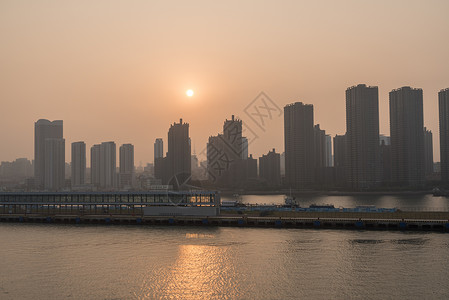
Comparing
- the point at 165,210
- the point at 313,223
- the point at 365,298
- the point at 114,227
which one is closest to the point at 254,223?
the point at 313,223

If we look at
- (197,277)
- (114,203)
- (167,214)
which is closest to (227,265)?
(197,277)

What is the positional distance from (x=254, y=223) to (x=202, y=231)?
10.00 metres

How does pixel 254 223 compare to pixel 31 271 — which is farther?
pixel 254 223

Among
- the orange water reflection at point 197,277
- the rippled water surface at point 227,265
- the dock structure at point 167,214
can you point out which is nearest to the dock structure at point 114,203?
the dock structure at point 167,214

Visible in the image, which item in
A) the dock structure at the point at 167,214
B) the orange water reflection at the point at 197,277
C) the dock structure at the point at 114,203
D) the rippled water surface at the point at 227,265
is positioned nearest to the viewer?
the orange water reflection at the point at 197,277

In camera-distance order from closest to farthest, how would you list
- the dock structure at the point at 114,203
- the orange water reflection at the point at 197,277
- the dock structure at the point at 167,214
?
1. the orange water reflection at the point at 197,277
2. the dock structure at the point at 167,214
3. the dock structure at the point at 114,203

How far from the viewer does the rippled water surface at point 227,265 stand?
127ft

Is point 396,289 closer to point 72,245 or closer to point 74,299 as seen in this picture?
point 74,299

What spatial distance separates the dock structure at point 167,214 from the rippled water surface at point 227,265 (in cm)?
487

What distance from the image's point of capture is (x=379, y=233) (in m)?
66.6

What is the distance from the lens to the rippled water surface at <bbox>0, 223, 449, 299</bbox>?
3869 cm

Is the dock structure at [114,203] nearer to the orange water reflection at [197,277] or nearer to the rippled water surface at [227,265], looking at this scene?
the rippled water surface at [227,265]

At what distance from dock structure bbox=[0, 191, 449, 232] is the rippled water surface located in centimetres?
487

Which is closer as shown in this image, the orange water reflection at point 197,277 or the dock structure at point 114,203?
the orange water reflection at point 197,277
